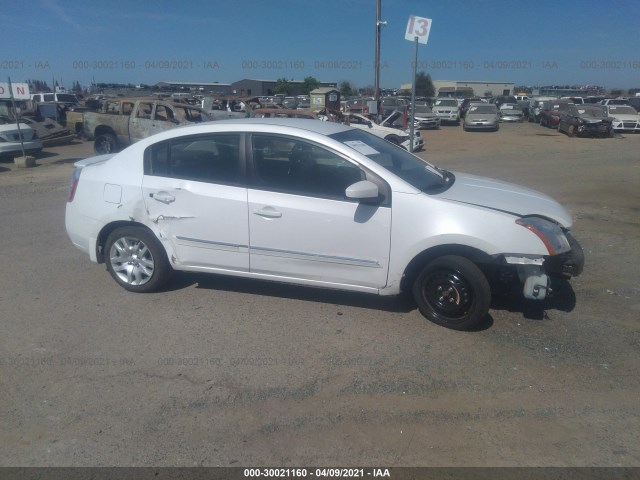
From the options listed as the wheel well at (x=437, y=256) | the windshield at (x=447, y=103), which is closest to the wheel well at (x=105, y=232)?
the wheel well at (x=437, y=256)

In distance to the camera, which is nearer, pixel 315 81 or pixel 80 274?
pixel 80 274

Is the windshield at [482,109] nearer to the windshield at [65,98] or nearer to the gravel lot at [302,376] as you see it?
the gravel lot at [302,376]

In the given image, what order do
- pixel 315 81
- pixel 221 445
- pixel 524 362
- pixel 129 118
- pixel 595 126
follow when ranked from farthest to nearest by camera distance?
pixel 315 81, pixel 595 126, pixel 129 118, pixel 524 362, pixel 221 445

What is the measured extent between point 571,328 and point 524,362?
82 centimetres

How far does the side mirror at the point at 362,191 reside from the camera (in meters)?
4.32

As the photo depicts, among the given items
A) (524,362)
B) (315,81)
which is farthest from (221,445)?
(315,81)

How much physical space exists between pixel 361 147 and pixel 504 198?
1335 millimetres

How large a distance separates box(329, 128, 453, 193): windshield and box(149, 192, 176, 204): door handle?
1568 millimetres

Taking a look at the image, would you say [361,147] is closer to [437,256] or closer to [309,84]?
[437,256]

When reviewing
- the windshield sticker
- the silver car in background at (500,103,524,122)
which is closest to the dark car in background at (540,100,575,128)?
the silver car in background at (500,103,524,122)

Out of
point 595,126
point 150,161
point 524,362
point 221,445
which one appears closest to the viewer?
point 221,445

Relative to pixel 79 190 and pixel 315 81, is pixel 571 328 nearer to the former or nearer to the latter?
pixel 79 190

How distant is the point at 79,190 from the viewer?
5.47m

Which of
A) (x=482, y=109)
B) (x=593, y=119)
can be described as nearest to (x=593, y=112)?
(x=593, y=119)
